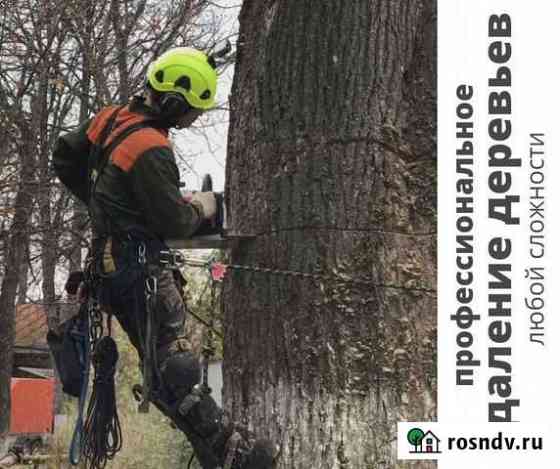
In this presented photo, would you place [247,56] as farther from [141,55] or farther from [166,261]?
[141,55]

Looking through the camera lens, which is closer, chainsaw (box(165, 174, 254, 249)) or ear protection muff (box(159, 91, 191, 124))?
chainsaw (box(165, 174, 254, 249))

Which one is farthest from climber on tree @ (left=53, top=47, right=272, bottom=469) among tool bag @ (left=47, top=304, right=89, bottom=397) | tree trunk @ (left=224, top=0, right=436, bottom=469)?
tree trunk @ (left=224, top=0, right=436, bottom=469)

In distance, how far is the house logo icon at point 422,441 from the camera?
3105 mm

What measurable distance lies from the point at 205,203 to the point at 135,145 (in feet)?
1.03

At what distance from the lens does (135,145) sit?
3.56 m

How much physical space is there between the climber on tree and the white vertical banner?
0.84m

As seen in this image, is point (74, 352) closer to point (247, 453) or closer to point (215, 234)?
point (215, 234)

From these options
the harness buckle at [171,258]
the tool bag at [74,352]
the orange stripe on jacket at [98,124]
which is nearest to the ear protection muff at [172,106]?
the orange stripe on jacket at [98,124]

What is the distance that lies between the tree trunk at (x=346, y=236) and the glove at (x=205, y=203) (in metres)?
0.35

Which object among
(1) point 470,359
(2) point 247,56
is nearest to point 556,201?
(1) point 470,359

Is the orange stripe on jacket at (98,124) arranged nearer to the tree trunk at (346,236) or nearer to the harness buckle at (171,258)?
the harness buckle at (171,258)

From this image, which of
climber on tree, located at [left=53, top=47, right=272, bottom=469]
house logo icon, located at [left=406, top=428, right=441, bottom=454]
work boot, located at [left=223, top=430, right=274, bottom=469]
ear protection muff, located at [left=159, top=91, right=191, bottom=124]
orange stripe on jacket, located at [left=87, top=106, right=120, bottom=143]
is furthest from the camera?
orange stripe on jacket, located at [left=87, top=106, right=120, bottom=143]

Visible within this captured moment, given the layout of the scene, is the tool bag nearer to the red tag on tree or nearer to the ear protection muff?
the red tag on tree

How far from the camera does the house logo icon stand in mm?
3105
